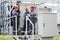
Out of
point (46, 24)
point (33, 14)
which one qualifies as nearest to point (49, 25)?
point (46, 24)

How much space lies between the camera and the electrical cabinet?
775cm

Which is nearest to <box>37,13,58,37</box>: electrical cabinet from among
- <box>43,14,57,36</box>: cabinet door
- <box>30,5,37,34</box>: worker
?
<box>43,14,57,36</box>: cabinet door

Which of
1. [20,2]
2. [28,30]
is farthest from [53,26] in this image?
[20,2]

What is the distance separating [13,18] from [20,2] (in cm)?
109

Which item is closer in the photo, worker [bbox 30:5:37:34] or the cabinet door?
the cabinet door

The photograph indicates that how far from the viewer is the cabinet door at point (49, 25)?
25.5ft

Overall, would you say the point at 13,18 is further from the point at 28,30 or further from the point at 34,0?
the point at 34,0

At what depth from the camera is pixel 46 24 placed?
7.80m

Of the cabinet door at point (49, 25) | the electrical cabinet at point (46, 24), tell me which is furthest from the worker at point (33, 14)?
the cabinet door at point (49, 25)

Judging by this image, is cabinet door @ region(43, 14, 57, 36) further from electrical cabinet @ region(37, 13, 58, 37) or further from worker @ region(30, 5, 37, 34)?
worker @ region(30, 5, 37, 34)

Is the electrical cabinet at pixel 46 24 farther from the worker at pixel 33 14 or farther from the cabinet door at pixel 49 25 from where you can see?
the worker at pixel 33 14

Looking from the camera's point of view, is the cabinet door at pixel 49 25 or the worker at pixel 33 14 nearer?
the cabinet door at pixel 49 25

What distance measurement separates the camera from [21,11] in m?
8.84

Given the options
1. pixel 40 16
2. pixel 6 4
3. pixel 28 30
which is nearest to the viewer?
pixel 40 16
